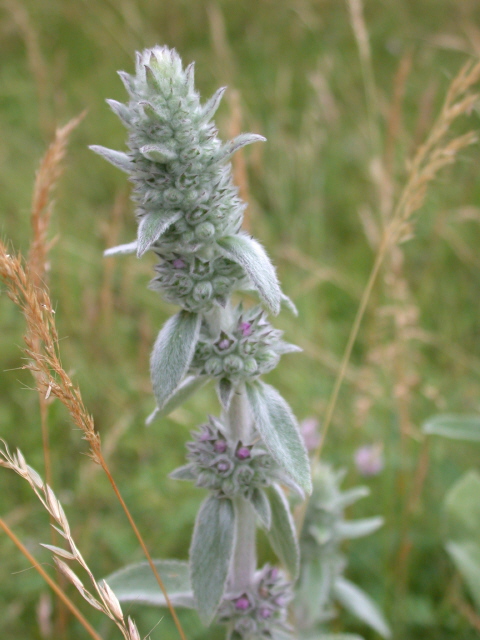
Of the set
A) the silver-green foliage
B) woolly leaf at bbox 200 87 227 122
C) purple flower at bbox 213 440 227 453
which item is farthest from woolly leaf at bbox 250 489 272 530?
woolly leaf at bbox 200 87 227 122

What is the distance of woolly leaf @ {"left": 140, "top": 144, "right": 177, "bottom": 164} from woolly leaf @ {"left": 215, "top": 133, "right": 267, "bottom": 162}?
121 mm

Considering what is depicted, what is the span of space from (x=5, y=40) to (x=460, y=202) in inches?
231

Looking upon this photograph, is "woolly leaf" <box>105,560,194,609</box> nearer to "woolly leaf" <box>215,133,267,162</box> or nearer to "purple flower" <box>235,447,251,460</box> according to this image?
"purple flower" <box>235,447,251,460</box>

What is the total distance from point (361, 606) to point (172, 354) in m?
1.71

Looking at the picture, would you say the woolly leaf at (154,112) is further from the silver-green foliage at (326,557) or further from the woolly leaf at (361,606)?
the woolly leaf at (361,606)

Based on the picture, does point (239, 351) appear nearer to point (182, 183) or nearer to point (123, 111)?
A: point (182, 183)

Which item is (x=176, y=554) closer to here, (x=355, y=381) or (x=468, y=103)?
(x=355, y=381)

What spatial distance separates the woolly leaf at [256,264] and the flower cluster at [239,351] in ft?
0.73

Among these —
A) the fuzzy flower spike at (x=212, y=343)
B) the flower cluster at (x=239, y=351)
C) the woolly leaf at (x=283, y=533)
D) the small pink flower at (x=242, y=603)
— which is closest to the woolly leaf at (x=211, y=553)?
the fuzzy flower spike at (x=212, y=343)

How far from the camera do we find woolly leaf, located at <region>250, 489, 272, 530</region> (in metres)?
1.71

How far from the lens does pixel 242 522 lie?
6.18 ft

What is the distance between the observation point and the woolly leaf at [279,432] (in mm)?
1545

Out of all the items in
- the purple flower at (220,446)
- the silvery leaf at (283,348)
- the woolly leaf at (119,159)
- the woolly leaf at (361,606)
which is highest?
the woolly leaf at (119,159)

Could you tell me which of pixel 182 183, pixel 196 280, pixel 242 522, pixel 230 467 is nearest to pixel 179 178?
pixel 182 183
